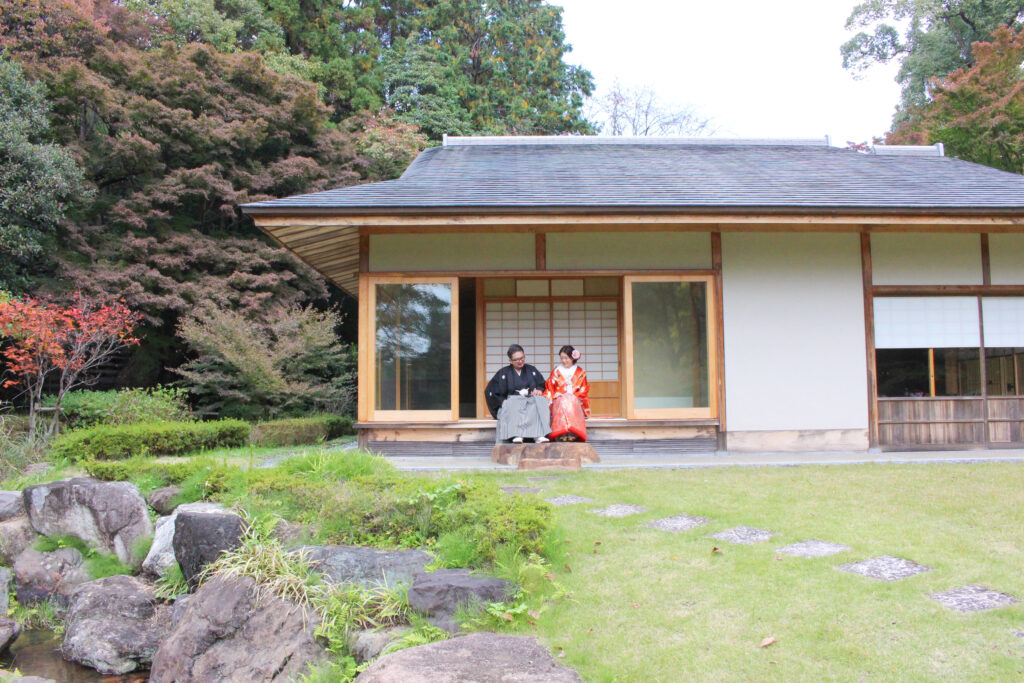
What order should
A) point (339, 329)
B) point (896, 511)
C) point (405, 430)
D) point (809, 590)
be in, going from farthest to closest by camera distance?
point (339, 329) → point (405, 430) → point (896, 511) → point (809, 590)

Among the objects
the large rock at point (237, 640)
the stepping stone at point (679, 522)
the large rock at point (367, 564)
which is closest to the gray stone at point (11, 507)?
the large rock at point (237, 640)

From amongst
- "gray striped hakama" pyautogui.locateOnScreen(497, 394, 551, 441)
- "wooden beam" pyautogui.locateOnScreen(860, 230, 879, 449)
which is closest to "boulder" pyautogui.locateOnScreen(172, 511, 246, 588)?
"gray striped hakama" pyautogui.locateOnScreen(497, 394, 551, 441)

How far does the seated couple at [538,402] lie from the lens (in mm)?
7658

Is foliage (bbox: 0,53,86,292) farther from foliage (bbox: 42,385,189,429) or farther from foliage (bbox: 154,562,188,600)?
foliage (bbox: 154,562,188,600)

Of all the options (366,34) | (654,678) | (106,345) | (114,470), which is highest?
(366,34)

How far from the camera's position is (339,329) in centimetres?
1773

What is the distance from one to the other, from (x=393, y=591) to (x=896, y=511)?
3.32 metres

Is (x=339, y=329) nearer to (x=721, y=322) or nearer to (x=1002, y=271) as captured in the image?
(x=721, y=322)

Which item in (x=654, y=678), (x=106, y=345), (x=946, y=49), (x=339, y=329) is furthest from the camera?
(x=946, y=49)

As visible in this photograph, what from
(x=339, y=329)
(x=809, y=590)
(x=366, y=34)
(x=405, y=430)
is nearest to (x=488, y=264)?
(x=405, y=430)

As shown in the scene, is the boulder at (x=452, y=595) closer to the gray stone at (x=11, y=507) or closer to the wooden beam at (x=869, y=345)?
the gray stone at (x=11, y=507)

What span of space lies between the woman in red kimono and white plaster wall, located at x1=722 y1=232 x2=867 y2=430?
184 centimetres

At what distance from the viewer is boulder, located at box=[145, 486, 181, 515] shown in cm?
571

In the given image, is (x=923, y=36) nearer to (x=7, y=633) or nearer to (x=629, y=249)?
(x=629, y=249)
